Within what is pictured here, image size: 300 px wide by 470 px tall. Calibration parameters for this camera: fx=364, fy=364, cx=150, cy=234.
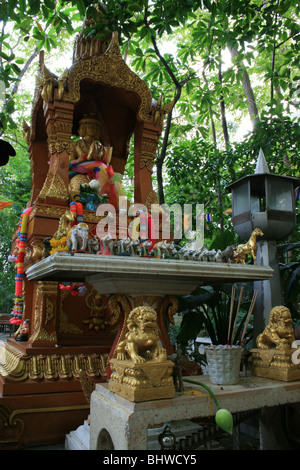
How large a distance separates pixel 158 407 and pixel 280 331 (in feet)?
5.38

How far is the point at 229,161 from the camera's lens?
8.63 meters

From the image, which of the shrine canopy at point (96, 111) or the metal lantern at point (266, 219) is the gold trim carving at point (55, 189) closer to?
the shrine canopy at point (96, 111)

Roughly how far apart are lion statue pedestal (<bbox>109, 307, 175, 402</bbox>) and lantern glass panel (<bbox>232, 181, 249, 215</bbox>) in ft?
8.30

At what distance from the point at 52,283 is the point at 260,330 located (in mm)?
2628

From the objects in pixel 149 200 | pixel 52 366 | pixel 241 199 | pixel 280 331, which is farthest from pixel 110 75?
pixel 280 331

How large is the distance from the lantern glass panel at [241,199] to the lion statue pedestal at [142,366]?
8.30 feet

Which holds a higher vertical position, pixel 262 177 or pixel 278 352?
pixel 262 177

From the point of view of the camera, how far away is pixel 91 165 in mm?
5852

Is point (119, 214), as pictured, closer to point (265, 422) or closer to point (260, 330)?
point (260, 330)

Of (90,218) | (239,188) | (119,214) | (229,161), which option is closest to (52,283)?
(90,218)

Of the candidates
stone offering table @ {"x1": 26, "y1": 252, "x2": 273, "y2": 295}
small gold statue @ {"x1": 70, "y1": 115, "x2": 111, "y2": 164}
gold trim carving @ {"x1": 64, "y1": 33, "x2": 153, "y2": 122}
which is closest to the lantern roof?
stone offering table @ {"x1": 26, "y1": 252, "x2": 273, "y2": 295}

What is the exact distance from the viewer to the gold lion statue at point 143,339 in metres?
2.87

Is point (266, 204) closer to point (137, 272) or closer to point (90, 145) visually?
point (137, 272)

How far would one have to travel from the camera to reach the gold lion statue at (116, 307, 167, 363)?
2.87m
